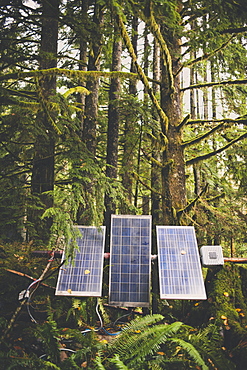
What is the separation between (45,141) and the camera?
7.35 meters

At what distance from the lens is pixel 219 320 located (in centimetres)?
509

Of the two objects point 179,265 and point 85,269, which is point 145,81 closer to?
point 179,265

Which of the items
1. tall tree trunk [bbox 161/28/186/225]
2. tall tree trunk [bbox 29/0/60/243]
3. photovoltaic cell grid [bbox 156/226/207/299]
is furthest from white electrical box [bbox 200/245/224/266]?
tall tree trunk [bbox 29/0/60/243]

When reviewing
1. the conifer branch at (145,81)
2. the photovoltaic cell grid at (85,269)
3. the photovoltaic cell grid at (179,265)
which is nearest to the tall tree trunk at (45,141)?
the photovoltaic cell grid at (85,269)

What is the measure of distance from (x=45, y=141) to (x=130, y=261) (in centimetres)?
349

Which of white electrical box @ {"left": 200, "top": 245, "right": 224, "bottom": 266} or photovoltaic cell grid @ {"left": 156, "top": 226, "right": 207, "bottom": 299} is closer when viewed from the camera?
photovoltaic cell grid @ {"left": 156, "top": 226, "right": 207, "bottom": 299}

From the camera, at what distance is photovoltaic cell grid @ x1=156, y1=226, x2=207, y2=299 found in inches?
200

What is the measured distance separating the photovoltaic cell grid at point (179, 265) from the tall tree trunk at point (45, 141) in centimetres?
282

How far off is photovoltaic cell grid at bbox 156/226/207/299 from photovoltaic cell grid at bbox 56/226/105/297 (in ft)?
3.45

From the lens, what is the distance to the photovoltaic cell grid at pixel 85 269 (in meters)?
5.14

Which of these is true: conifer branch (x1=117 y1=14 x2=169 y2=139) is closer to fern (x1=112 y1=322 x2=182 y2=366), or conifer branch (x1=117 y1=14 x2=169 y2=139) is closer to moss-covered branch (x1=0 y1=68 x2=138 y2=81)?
moss-covered branch (x1=0 y1=68 x2=138 y2=81)

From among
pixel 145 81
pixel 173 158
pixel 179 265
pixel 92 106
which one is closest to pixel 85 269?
pixel 179 265

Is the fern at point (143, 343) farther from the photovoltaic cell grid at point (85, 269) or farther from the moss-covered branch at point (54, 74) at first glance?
the moss-covered branch at point (54, 74)

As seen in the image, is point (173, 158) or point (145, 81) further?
point (173, 158)
